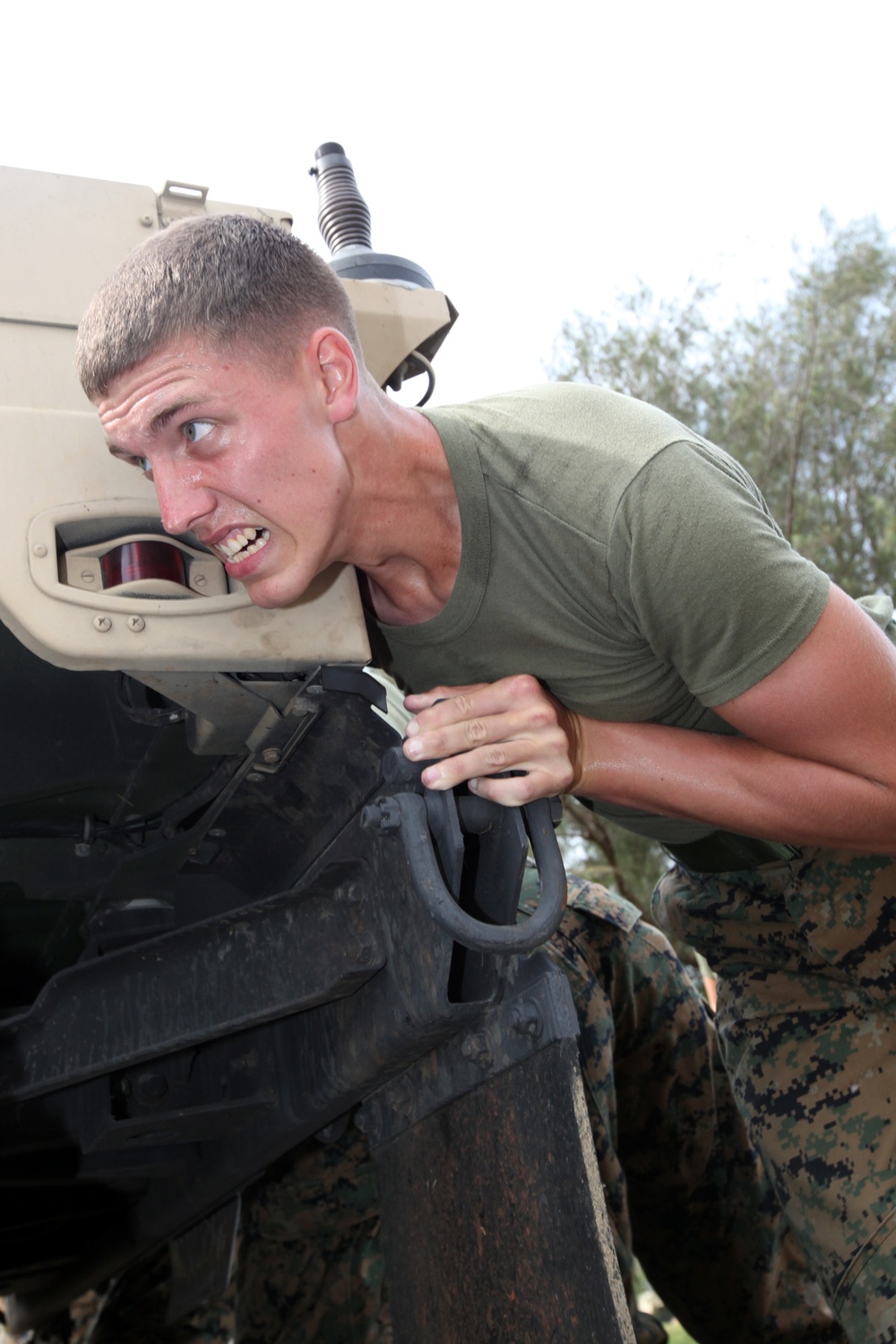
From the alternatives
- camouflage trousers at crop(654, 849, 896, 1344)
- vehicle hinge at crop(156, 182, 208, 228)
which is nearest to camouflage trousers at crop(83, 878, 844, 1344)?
camouflage trousers at crop(654, 849, 896, 1344)

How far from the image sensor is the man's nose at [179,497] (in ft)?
5.26

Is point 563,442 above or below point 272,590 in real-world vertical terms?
above

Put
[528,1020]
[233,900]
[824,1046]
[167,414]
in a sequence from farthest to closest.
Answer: [824,1046]
[233,900]
[528,1020]
[167,414]

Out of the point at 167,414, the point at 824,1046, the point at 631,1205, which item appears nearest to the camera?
the point at 167,414

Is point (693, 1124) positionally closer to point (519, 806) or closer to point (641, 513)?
point (519, 806)

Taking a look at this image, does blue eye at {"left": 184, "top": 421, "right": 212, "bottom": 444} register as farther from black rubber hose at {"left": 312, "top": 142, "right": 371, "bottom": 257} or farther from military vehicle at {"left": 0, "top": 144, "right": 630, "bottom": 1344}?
black rubber hose at {"left": 312, "top": 142, "right": 371, "bottom": 257}

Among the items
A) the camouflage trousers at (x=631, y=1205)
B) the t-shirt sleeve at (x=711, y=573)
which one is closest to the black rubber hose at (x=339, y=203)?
the t-shirt sleeve at (x=711, y=573)

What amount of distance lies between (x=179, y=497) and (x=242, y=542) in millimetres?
111

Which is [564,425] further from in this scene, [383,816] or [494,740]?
[383,816]

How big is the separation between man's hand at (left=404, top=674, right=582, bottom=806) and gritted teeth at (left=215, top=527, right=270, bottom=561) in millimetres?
325

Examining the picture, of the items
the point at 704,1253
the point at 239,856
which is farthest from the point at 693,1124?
the point at 239,856

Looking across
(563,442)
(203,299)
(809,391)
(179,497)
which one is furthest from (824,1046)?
(809,391)

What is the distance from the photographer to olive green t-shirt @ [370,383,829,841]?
170cm

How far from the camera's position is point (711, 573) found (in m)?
1.68
